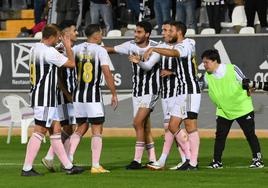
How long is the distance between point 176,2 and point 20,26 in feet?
21.0

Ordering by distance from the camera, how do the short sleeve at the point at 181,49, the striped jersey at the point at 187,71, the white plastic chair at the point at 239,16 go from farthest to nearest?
the white plastic chair at the point at 239,16, the striped jersey at the point at 187,71, the short sleeve at the point at 181,49

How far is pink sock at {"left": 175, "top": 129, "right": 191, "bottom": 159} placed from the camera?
17734 mm

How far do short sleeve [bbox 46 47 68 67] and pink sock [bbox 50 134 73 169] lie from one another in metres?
1.09

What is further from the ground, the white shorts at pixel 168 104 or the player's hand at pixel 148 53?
the player's hand at pixel 148 53

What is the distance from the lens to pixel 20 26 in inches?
1320

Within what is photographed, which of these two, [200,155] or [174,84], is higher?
[174,84]

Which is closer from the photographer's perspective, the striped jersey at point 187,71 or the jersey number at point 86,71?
the jersey number at point 86,71

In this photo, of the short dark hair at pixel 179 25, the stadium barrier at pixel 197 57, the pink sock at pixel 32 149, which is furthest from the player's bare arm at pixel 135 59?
the stadium barrier at pixel 197 57

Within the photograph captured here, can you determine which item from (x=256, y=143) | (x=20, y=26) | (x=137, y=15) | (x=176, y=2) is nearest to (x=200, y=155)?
(x=256, y=143)

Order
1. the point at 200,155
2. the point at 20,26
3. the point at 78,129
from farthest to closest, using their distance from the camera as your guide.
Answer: the point at 20,26 < the point at 200,155 < the point at 78,129

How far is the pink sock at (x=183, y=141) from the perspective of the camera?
→ 17.7 meters

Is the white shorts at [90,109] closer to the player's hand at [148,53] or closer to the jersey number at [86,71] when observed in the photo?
the jersey number at [86,71]

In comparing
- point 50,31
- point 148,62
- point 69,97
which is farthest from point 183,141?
point 50,31

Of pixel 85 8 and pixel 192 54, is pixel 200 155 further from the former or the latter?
pixel 85 8
